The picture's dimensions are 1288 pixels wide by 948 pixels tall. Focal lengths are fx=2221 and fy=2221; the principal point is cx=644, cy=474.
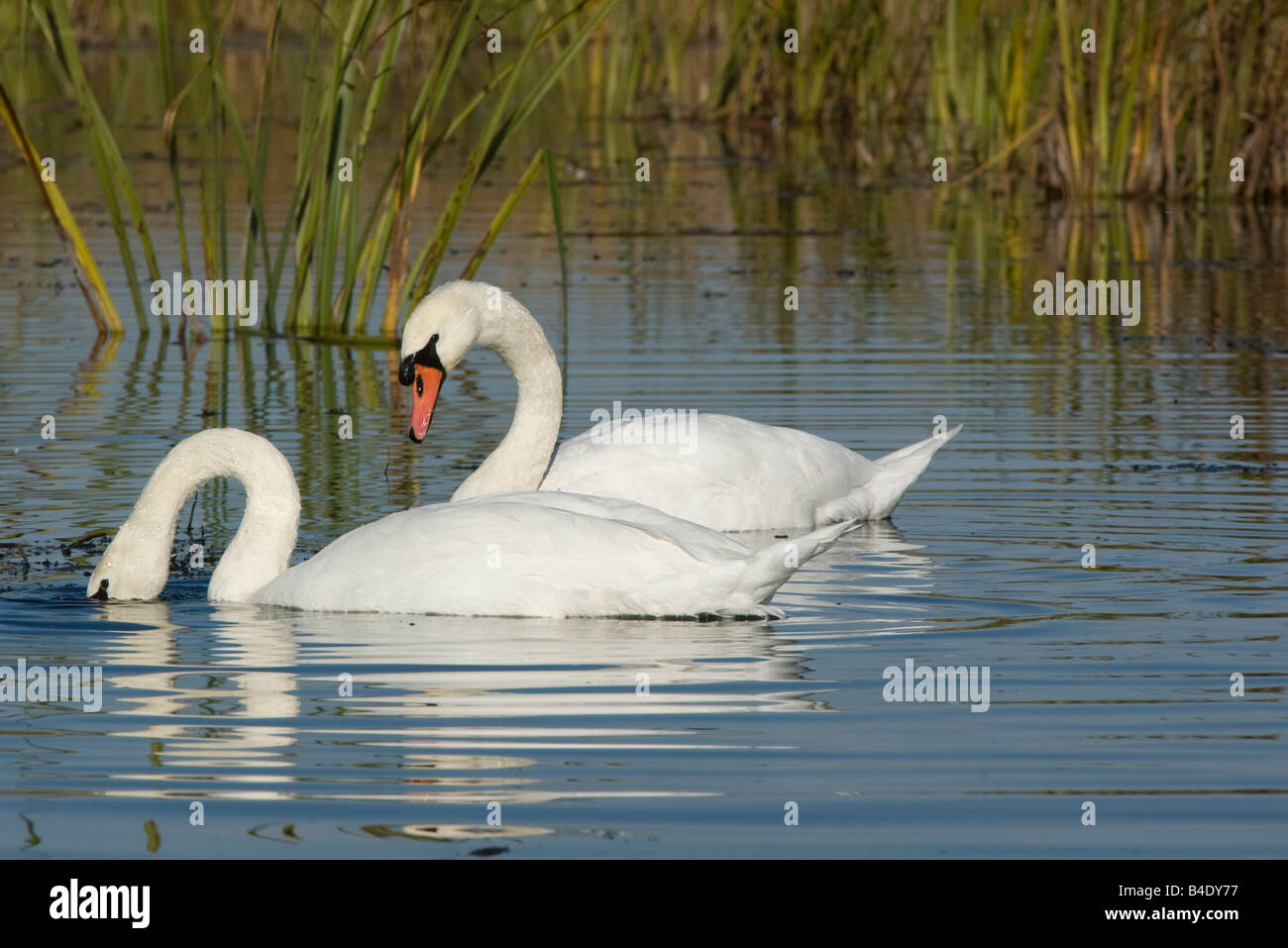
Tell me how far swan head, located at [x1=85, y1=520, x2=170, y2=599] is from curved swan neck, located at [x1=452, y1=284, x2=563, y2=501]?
4.98 ft

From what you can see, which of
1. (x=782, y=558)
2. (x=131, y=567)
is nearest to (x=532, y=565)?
(x=782, y=558)

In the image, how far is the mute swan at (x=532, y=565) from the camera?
7184mm

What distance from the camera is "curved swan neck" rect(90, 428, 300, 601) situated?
775 cm

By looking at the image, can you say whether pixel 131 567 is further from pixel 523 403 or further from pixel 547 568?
pixel 523 403

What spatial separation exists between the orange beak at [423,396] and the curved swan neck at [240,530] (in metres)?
0.76

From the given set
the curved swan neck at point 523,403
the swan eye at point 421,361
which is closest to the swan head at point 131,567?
the swan eye at point 421,361

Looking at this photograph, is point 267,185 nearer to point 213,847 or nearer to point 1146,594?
point 1146,594

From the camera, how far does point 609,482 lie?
9.37 meters

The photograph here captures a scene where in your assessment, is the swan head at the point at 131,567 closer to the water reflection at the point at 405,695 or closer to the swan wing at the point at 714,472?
the water reflection at the point at 405,695

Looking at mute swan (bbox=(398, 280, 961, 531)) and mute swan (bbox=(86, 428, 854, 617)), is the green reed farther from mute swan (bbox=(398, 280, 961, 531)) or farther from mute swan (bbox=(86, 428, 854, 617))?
mute swan (bbox=(86, 428, 854, 617))

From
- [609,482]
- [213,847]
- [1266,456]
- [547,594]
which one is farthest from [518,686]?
[1266,456]

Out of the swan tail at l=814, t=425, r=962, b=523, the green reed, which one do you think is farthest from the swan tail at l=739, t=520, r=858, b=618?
the green reed
